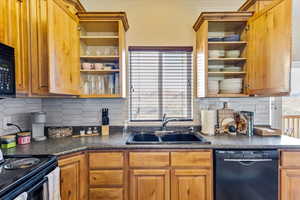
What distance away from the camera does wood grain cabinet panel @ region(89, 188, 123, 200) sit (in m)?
1.92

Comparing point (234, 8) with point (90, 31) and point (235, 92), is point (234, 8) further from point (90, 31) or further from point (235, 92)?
point (90, 31)

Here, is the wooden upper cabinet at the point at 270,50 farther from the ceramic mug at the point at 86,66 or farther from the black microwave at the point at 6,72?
the black microwave at the point at 6,72

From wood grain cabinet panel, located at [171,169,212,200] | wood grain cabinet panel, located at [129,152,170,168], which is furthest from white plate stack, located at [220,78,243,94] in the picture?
wood grain cabinet panel, located at [129,152,170,168]

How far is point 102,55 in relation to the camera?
2.41 m

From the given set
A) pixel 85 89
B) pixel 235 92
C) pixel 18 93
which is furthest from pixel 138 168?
pixel 235 92

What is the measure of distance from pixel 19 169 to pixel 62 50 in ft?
3.69

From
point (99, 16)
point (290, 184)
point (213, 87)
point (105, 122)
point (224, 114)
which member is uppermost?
point (99, 16)

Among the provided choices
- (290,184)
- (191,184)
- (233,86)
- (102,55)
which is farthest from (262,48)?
(102,55)

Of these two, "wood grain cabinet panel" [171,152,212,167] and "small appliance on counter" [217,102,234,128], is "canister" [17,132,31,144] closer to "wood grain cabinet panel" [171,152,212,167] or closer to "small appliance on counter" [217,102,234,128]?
"wood grain cabinet panel" [171,152,212,167]

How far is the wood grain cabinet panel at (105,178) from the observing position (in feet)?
6.29

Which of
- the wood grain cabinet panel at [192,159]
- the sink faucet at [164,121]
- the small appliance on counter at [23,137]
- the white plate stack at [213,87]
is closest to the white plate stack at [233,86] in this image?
the white plate stack at [213,87]

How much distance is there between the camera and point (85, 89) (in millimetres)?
2381

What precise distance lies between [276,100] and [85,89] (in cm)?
252

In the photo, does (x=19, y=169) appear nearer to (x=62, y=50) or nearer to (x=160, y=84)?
(x=62, y=50)
